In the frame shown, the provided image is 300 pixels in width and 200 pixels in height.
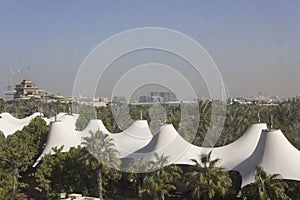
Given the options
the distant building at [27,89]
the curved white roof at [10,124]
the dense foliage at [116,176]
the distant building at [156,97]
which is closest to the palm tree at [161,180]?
the dense foliage at [116,176]

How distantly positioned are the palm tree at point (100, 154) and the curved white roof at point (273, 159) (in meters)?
5.69

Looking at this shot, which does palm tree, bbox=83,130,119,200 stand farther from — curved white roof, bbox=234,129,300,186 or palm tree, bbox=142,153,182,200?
curved white roof, bbox=234,129,300,186

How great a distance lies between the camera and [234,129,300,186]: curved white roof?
14.9m

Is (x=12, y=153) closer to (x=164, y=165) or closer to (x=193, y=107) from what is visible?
(x=164, y=165)

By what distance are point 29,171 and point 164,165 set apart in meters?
10.6

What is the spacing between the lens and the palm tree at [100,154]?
1600 cm

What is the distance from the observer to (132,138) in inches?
855

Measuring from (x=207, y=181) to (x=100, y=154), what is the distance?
16.7ft

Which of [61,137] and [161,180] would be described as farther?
[61,137]

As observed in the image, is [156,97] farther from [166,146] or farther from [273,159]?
[273,159]

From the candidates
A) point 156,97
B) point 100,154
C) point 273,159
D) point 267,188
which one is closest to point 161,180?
point 100,154

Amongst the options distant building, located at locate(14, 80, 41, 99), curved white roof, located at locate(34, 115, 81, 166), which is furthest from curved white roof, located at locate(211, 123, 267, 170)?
distant building, located at locate(14, 80, 41, 99)

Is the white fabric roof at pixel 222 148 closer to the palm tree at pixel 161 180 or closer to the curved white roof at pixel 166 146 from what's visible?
the curved white roof at pixel 166 146

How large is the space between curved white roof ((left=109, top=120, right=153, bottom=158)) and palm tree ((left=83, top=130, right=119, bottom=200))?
199cm
